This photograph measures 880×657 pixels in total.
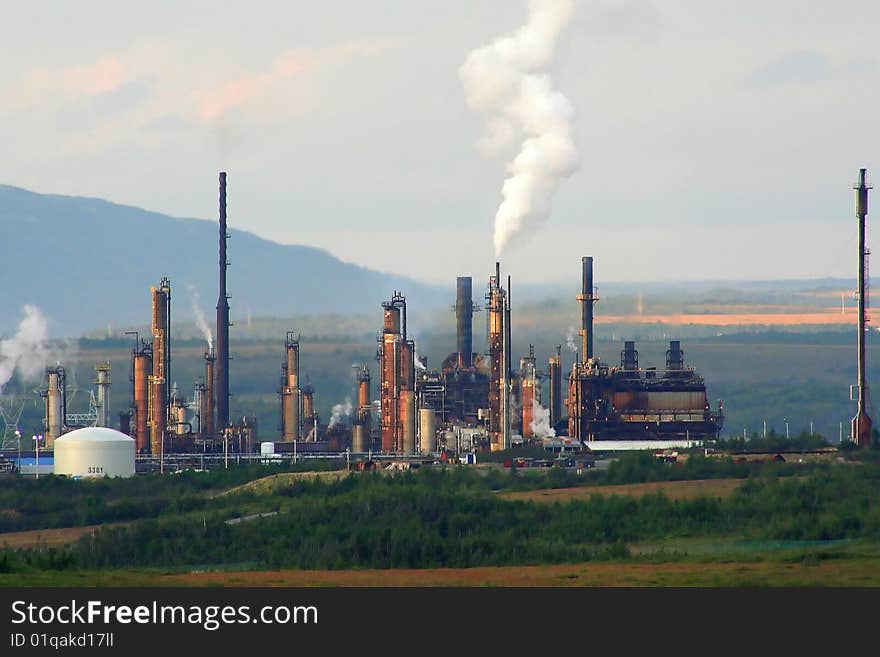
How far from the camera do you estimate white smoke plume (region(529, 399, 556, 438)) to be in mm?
113125

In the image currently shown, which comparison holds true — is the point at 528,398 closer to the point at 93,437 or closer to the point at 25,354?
the point at 93,437

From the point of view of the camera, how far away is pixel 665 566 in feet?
170

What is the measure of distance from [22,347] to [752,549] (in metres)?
104

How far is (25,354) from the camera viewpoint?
508 ft

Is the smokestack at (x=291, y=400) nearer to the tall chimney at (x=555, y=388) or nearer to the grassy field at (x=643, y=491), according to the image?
the tall chimney at (x=555, y=388)

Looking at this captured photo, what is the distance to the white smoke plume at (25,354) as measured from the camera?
150 m

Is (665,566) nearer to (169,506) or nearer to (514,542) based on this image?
(514,542)

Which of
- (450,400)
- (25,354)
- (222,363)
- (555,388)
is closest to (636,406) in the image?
(555,388)

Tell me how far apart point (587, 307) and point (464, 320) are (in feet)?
23.4

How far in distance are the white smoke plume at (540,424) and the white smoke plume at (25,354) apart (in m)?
47.9

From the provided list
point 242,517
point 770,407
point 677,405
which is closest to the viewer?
point 242,517

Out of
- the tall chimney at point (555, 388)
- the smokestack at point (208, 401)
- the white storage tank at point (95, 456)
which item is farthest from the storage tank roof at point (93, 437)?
the tall chimney at point (555, 388)

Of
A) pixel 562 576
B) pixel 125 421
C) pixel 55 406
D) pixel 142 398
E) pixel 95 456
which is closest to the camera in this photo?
pixel 562 576

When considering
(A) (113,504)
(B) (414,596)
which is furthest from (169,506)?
(B) (414,596)
